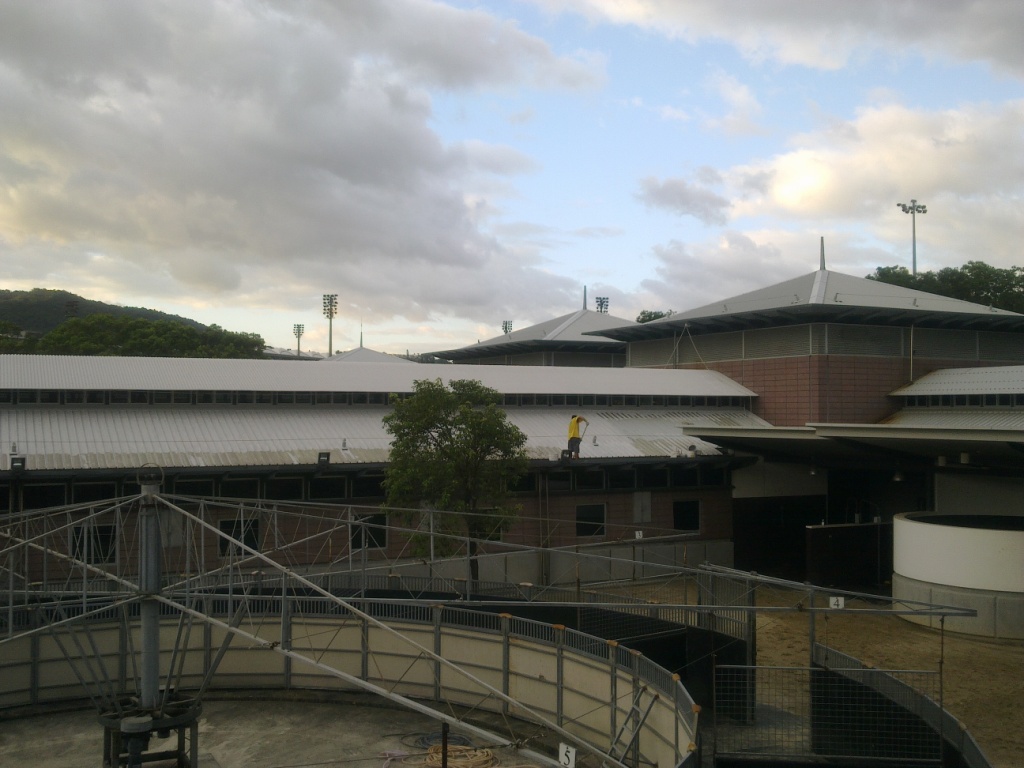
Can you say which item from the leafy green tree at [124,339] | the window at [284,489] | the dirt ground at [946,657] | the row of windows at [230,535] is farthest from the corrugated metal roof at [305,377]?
the leafy green tree at [124,339]

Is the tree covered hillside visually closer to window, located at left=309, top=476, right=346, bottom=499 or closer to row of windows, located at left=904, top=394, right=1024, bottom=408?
window, located at left=309, top=476, right=346, bottom=499

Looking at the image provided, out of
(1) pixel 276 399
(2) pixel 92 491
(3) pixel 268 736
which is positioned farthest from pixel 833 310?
(2) pixel 92 491

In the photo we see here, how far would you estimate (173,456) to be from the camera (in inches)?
1003

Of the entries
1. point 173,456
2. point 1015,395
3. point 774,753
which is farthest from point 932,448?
point 173,456

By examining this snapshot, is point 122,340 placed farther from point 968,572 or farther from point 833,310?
point 968,572

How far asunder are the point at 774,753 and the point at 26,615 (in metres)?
15.7

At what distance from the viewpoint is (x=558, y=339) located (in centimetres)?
5456

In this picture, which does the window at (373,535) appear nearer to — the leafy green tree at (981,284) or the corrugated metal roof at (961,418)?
the corrugated metal roof at (961,418)

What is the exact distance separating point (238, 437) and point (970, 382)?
1038 inches

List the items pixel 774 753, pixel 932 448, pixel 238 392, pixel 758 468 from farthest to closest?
pixel 758 468
pixel 238 392
pixel 932 448
pixel 774 753

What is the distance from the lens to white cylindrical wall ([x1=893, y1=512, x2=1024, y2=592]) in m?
23.6

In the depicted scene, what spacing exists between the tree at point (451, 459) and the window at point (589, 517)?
5947mm

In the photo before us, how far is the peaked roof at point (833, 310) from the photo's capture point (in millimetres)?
34875

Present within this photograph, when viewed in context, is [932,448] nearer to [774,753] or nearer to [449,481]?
[449,481]
